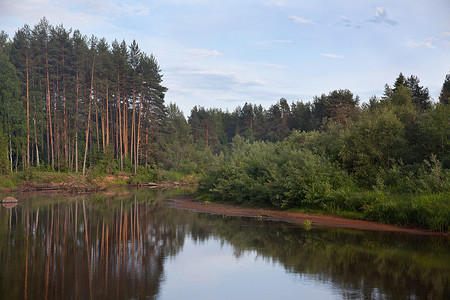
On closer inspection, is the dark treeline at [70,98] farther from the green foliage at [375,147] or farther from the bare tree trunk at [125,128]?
the green foliage at [375,147]

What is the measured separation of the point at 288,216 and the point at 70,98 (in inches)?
1849

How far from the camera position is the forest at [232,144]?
71.1 feet

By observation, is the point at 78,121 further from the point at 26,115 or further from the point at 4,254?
the point at 4,254

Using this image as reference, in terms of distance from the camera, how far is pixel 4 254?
544 inches

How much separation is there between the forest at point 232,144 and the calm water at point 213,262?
12.0ft

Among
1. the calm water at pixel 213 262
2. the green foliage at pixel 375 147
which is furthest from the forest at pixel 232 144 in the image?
the calm water at pixel 213 262

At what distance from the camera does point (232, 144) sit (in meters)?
56.3

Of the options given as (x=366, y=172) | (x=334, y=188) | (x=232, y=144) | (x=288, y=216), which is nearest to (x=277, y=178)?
(x=288, y=216)

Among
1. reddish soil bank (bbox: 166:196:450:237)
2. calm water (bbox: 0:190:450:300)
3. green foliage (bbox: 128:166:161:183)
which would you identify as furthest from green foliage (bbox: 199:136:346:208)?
green foliage (bbox: 128:166:161:183)

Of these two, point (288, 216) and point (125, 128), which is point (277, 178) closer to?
point (288, 216)

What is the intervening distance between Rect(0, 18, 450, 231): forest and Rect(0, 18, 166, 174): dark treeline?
0.21 meters

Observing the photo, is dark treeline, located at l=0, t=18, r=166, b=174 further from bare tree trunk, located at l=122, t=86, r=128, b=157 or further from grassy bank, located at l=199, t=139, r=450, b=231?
grassy bank, located at l=199, t=139, r=450, b=231

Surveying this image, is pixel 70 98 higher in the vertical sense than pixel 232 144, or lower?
higher

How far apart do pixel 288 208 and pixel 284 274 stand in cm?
1339
